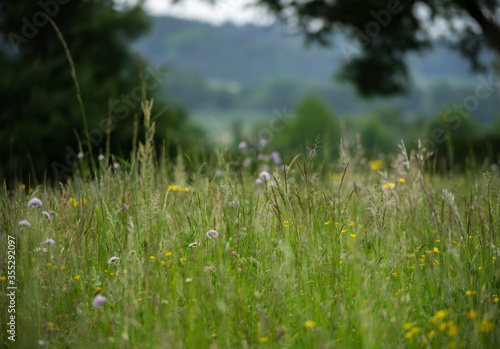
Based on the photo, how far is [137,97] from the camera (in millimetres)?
11195

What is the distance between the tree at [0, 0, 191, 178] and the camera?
10.5 meters

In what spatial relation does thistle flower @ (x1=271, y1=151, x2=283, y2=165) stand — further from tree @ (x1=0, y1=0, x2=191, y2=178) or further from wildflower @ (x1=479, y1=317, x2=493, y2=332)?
tree @ (x1=0, y1=0, x2=191, y2=178)

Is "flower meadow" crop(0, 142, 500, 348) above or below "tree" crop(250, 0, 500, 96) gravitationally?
below

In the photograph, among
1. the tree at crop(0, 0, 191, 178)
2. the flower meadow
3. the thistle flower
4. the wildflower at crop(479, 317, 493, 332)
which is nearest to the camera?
the wildflower at crop(479, 317, 493, 332)

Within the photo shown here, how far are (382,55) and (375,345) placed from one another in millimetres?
12729

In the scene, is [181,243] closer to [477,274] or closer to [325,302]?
[325,302]

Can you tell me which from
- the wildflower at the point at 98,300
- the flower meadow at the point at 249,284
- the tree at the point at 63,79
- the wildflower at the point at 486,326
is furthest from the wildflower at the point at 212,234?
the tree at the point at 63,79

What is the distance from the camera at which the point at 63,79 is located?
36.6 ft

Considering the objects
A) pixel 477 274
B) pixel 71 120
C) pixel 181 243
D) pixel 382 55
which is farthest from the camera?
pixel 382 55

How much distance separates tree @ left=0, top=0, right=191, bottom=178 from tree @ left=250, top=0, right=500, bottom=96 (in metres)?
4.57

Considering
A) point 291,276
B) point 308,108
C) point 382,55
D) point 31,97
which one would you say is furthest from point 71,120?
point 308,108

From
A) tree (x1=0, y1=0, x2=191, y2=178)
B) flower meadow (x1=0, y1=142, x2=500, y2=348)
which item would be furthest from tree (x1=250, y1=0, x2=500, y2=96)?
flower meadow (x1=0, y1=142, x2=500, y2=348)

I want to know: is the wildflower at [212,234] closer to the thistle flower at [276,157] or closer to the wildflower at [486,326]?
the wildflower at [486,326]

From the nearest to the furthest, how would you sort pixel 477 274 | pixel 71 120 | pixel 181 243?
pixel 477 274, pixel 181 243, pixel 71 120
